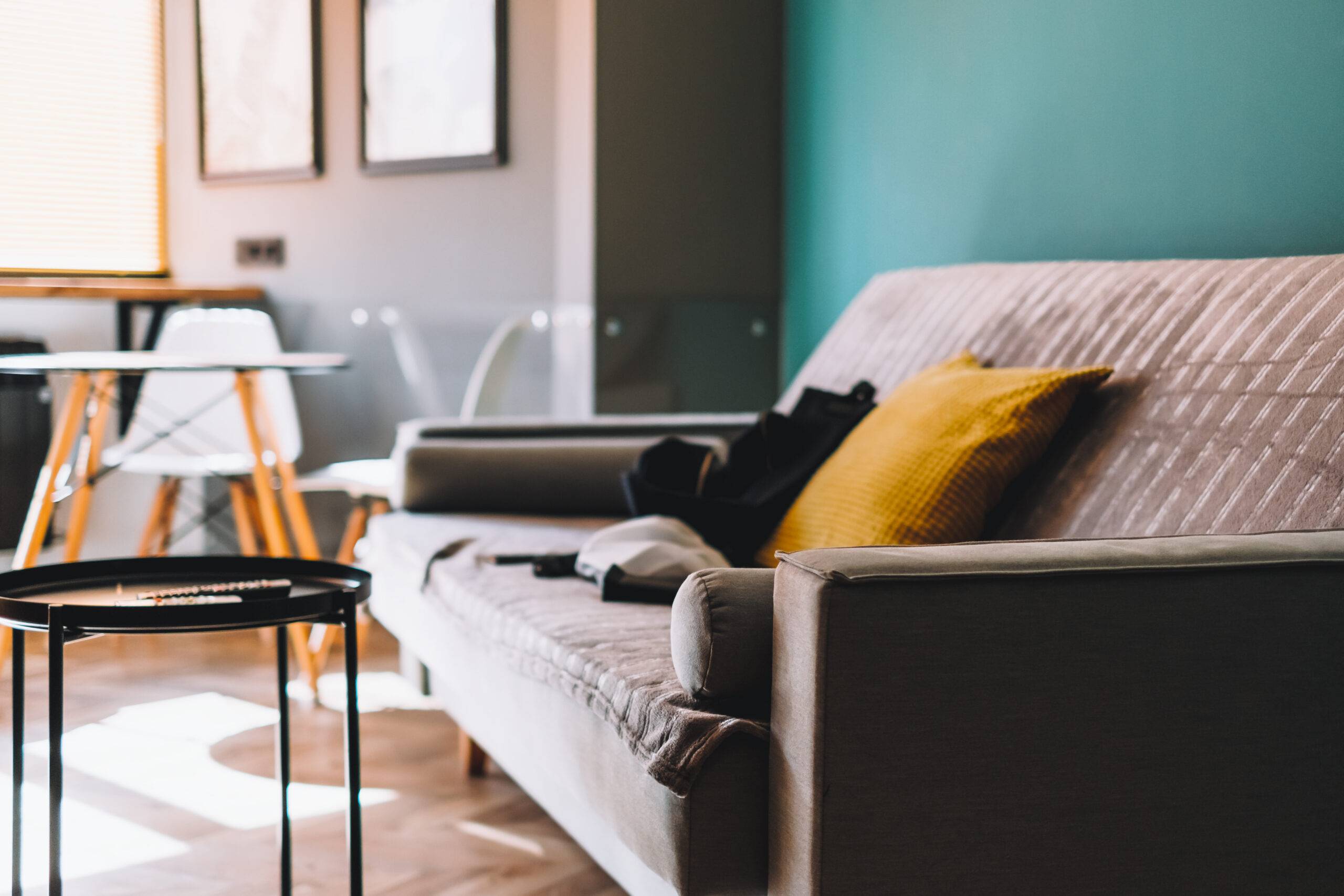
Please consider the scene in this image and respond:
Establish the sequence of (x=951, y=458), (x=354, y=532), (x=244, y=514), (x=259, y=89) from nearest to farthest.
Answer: (x=951, y=458), (x=354, y=532), (x=244, y=514), (x=259, y=89)

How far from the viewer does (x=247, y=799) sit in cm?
205

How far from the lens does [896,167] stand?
2.63 meters

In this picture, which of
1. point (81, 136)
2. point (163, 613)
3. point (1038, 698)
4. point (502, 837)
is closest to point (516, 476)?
point (502, 837)

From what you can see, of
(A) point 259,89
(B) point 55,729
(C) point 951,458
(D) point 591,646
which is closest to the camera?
(B) point 55,729

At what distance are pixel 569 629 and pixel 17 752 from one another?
56cm

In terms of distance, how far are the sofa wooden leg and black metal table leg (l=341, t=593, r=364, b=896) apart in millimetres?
954

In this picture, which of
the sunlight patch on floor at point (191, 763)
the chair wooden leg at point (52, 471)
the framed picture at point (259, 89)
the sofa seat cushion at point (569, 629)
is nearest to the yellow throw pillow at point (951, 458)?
the sofa seat cushion at point (569, 629)

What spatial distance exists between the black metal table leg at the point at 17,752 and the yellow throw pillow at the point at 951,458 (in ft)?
2.86

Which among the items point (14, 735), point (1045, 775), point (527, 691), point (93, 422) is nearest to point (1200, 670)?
point (1045, 775)

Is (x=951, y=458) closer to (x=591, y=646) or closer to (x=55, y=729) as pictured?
(x=591, y=646)

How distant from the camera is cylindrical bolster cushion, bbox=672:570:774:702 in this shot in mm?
1049

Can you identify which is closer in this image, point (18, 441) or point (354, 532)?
point (354, 532)

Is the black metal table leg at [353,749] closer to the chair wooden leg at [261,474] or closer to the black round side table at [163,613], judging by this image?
the black round side table at [163,613]

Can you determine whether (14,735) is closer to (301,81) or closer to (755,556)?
(755,556)
